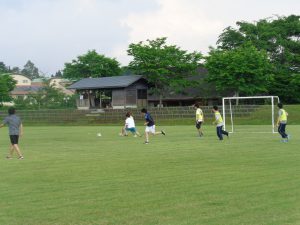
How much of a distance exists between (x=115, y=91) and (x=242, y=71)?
16.9m

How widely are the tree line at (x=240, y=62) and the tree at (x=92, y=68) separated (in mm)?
10558

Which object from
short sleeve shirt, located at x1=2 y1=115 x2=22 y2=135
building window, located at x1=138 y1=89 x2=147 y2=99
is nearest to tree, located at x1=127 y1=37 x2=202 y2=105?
building window, located at x1=138 y1=89 x2=147 y2=99

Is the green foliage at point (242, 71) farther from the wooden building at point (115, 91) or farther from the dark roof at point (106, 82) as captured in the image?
the wooden building at point (115, 91)

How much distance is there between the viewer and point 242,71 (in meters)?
50.3

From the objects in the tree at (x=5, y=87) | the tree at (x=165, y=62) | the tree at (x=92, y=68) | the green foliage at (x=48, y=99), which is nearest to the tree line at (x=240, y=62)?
the tree at (x=165, y=62)

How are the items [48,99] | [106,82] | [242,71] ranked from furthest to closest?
[48,99]
[106,82]
[242,71]

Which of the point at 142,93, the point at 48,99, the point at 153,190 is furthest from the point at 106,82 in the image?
the point at 153,190

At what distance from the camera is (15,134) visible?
16641 mm

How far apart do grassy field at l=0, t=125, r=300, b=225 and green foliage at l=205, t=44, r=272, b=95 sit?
35263 mm

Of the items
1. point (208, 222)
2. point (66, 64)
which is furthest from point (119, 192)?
point (66, 64)

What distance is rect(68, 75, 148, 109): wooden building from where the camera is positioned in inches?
2360

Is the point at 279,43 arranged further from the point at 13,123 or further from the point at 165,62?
the point at 13,123

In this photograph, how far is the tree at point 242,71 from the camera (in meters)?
50.5

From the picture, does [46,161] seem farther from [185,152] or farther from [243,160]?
[243,160]
